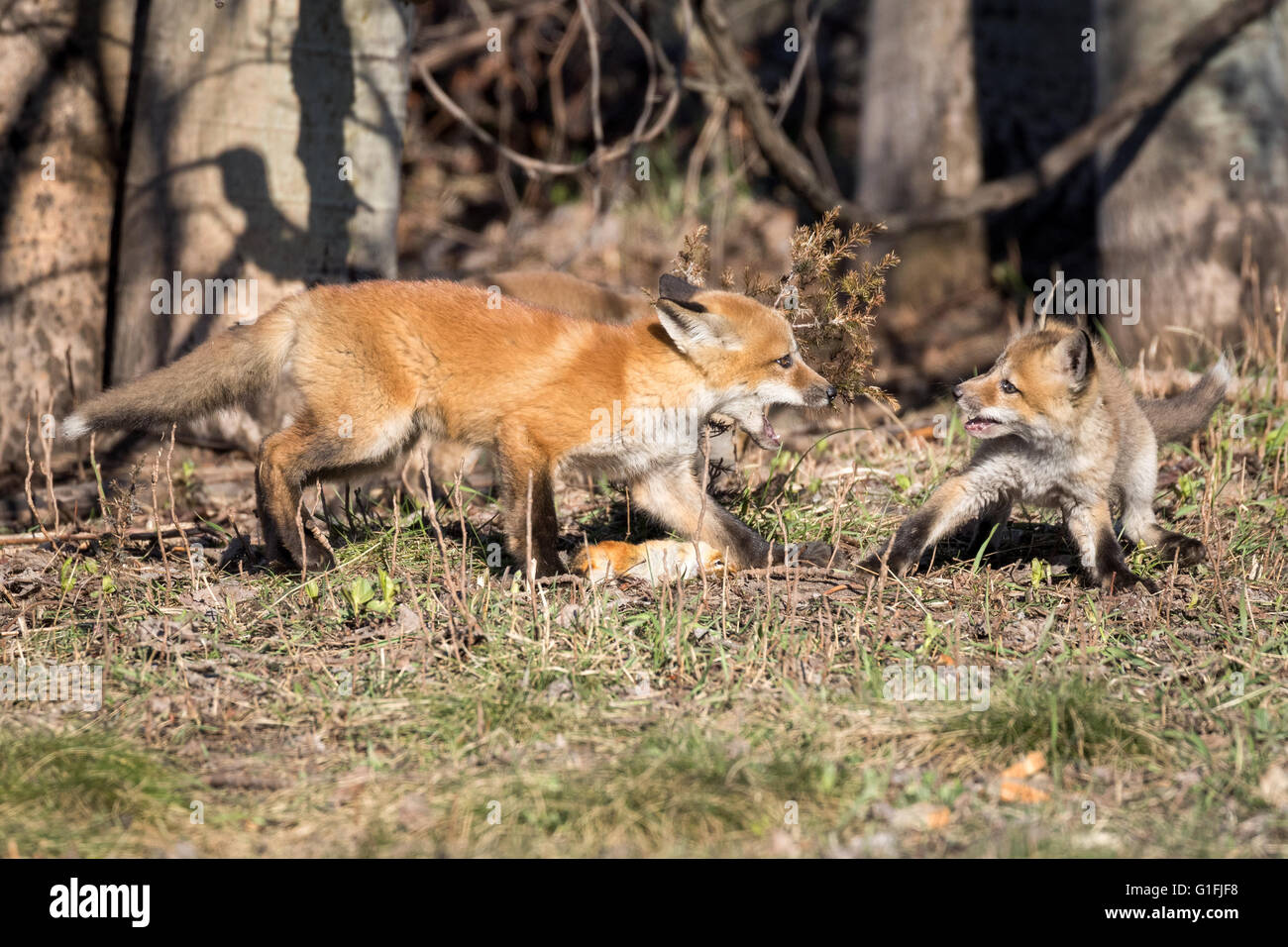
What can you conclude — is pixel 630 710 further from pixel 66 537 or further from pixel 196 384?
pixel 66 537

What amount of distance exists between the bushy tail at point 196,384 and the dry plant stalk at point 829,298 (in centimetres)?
206

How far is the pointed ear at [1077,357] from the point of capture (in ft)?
16.6

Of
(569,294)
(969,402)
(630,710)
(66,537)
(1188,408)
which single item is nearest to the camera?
(630,710)

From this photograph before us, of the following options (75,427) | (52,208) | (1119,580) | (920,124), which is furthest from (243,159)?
(920,124)

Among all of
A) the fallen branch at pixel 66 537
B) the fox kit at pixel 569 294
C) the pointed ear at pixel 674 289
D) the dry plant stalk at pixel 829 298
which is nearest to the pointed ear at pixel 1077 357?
the dry plant stalk at pixel 829 298

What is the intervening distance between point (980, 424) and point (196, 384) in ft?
11.4

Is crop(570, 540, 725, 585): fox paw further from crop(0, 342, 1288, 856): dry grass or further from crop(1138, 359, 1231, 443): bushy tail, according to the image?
crop(1138, 359, 1231, 443): bushy tail

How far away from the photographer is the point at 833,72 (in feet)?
53.6

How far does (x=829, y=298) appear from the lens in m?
5.57

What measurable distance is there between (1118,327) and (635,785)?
24.7 feet

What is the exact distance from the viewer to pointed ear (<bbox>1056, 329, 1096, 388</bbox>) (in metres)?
5.07

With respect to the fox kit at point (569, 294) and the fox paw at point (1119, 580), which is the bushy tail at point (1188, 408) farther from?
the fox kit at point (569, 294)

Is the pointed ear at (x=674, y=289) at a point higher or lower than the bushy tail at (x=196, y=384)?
higher

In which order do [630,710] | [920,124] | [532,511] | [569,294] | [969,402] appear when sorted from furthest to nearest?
[920,124], [569,294], [969,402], [532,511], [630,710]
